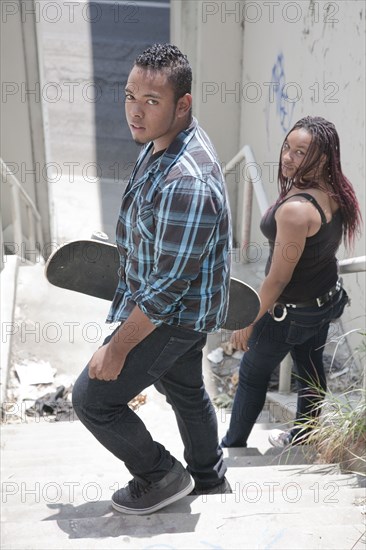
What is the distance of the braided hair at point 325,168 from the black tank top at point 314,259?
0.05 m

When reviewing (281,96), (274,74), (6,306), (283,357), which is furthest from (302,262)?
(274,74)

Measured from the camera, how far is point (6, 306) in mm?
4887

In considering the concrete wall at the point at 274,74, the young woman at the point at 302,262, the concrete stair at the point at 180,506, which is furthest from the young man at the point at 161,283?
the concrete wall at the point at 274,74

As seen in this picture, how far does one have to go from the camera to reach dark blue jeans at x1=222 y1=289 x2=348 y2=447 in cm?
289

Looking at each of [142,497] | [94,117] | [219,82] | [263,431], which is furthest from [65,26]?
[142,497]

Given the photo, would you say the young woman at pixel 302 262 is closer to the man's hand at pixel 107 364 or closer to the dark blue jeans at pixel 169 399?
the dark blue jeans at pixel 169 399

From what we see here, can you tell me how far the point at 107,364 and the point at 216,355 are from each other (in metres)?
2.93

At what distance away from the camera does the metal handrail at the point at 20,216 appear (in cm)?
545

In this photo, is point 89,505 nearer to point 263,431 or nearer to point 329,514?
point 329,514

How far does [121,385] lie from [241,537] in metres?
0.57

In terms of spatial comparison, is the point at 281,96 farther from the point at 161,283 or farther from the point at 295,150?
the point at 161,283

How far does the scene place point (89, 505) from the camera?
261 cm

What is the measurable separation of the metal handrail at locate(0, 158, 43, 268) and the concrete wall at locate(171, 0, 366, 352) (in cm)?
185

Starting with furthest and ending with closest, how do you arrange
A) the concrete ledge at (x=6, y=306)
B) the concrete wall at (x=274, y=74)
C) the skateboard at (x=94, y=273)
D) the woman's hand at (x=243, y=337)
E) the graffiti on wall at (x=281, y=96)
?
the graffiti on wall at (x=281, y=96) < the concrete ledge at (x=6, y=306) < the concrete wall at (x=274, y=74) < the woman's hand at (x=243, y=337) < the skateboard at (x=94, y=273)
